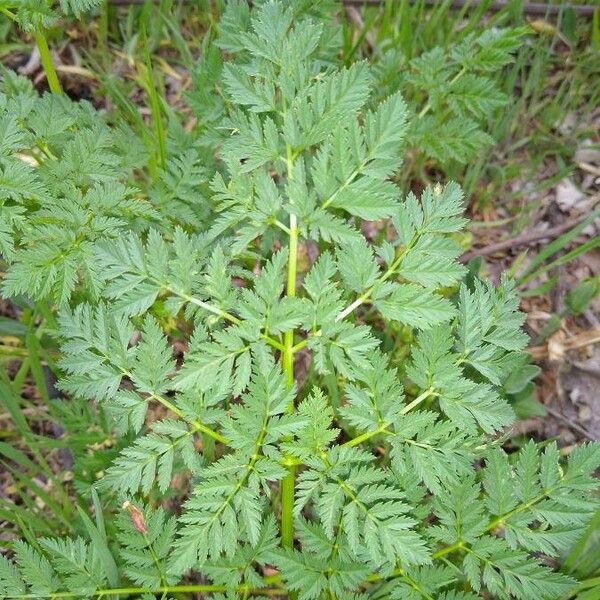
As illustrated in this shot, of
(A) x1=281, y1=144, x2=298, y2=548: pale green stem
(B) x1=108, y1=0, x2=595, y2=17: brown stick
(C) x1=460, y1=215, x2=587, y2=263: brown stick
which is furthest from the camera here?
(B) x1=108, y1=0, x2=595, y2=17: brown stick

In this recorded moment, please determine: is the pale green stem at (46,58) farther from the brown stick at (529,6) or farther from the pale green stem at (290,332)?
the brown stick at (529,6)

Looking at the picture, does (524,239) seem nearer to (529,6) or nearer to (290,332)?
(529,6)

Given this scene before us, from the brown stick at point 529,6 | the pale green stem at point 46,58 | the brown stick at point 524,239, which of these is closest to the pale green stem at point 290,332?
the pale green stem at point 46,58

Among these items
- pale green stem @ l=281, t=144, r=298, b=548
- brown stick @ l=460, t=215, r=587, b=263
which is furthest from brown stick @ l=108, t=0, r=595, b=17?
pale green stem @ l=281, t=144, r=298, b=548

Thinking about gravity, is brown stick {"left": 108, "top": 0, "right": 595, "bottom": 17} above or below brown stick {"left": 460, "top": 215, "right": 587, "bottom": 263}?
above

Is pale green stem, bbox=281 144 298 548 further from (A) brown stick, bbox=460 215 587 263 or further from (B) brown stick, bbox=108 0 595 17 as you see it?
(B) brown stick, bbox=108 0 595 17

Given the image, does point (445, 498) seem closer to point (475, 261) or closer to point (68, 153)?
point (475, 261)

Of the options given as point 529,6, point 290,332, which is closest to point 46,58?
point 290,332

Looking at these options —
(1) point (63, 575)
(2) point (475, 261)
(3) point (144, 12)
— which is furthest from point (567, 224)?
(1) point (63, 575)

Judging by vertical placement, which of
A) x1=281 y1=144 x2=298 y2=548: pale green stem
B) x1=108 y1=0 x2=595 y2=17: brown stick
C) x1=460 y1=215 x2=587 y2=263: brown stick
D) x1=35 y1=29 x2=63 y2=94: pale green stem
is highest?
x1=35 y1=29 x2=63 y2=94: pale green stem
